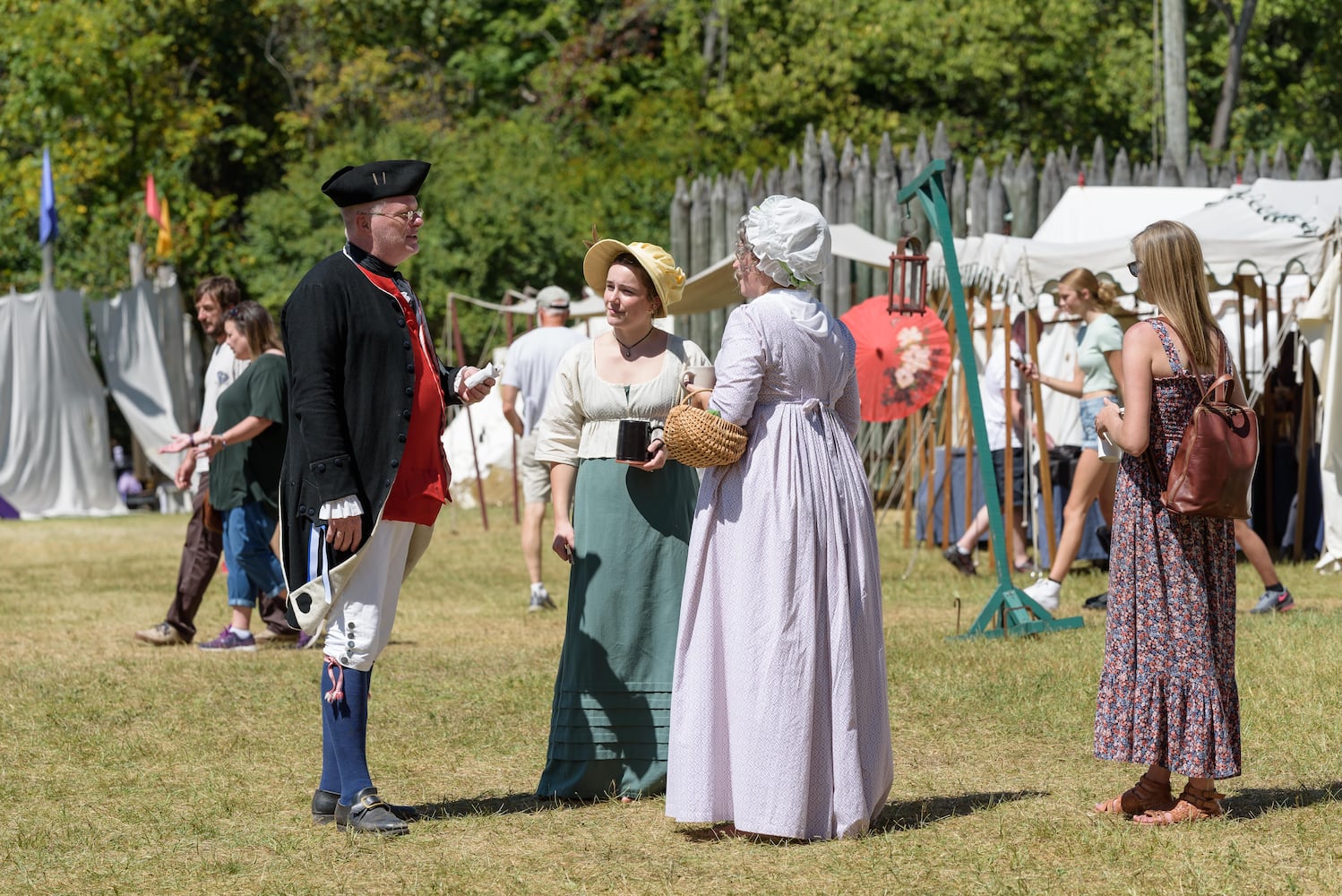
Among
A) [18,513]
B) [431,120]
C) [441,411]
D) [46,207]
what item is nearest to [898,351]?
[441,411]

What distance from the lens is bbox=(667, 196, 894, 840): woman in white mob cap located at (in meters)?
4.84

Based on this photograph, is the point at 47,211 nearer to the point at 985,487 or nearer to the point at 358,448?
the point at 985,487

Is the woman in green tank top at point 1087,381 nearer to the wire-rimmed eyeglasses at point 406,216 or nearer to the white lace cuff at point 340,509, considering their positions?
the wire-rimmed eyeglasses at point 406,216

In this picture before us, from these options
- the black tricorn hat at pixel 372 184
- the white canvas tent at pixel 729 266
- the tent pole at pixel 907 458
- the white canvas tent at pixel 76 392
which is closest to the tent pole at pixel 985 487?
the black tricorn hat at pixel 372 184

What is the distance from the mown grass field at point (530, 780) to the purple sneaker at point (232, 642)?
0.50ft

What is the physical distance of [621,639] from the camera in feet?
18.4

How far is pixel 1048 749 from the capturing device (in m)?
6.20

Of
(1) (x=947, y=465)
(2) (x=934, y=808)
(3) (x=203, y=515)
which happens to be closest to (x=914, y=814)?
(2) (x=934, y=808)

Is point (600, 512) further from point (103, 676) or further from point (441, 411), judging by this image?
point (103, 676)

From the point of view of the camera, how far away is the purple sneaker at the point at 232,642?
895 cm

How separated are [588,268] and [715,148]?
23.3 meters

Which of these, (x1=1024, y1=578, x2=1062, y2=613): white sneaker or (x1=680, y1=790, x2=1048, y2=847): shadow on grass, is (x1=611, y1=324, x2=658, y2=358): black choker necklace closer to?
(x1=680, y1=790, x2=1048, y2=847): shadow on grass

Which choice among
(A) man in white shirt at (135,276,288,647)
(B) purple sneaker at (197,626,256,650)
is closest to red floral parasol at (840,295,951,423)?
(A) man in white shirt at (135,276,288,647)

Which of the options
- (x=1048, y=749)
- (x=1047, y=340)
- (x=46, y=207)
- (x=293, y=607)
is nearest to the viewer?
(x=293, y=607)
